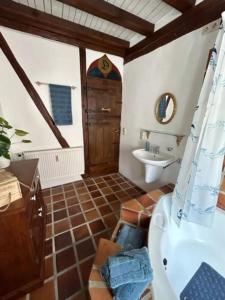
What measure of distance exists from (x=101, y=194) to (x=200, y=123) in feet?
5.95

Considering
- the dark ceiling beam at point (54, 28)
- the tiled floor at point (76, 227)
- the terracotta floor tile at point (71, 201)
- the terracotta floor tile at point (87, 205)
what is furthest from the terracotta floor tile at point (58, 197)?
the dark ceiling beam at point (54, 28)

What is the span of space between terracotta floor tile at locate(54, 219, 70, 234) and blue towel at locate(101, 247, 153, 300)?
111 centimetres

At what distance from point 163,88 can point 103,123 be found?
1.27 m

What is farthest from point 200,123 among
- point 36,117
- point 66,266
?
point 36,117

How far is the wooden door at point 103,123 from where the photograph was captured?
2545 mm

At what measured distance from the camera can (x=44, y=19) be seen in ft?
5.75

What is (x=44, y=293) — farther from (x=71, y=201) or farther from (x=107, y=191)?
(x=107, y=191)

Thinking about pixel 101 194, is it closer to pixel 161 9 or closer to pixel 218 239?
pixel 218 239

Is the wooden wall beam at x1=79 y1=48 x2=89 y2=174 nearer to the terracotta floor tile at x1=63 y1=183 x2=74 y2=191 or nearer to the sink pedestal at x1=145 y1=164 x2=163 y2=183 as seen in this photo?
the terracotta floor tile at x1=63 y1=183 x2=74 y2=191

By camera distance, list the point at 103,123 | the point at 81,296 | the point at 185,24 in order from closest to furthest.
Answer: the point at 81,296
the point at 185,24
the point at 103,123

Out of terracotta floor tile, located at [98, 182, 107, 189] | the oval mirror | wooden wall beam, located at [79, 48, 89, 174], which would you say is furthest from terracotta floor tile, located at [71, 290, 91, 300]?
the oval mirror

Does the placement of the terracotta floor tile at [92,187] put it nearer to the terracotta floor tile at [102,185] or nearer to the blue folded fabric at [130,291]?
the terracotta floor tile at [102,185]

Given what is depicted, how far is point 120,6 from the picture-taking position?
63.5 inches

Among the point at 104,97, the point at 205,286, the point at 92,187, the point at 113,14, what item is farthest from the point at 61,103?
the point at 205,286
